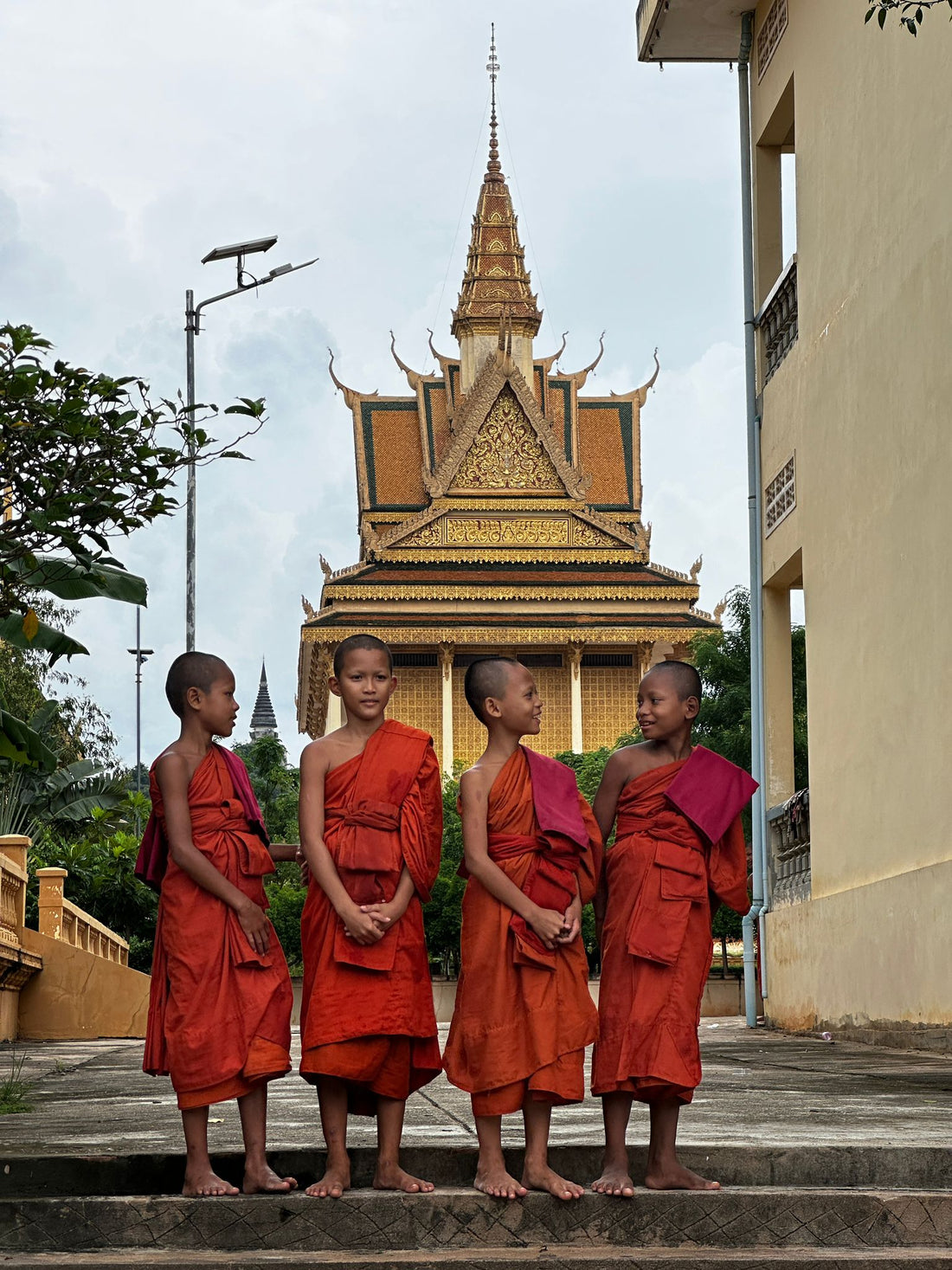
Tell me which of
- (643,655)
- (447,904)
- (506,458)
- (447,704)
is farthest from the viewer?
(506,458)

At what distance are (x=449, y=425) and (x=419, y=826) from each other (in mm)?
40197

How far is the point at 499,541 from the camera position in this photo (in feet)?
138

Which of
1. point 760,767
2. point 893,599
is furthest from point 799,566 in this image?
point 893,599

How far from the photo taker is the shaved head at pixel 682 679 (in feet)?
15.2

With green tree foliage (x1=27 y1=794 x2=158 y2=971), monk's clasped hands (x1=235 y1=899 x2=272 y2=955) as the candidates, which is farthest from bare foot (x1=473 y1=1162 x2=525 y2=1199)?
green tree foliage (x1=27 y1=794 x2=158 y2=971)

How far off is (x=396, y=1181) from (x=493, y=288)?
42.2 metres

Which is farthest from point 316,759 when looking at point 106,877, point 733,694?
point 106,877

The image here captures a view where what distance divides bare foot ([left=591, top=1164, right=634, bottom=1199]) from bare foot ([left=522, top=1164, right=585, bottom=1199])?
4 cm

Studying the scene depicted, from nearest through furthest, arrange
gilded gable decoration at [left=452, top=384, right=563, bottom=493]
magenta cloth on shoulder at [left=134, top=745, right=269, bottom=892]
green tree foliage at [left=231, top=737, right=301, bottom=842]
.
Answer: magenta cloth on shoulder at [left=134, top=745, right=269, bottom=892], green tree foliage at [left=231, top=737, right=301, bottom=842], gilded gable decoration at [left=452, top=384, right=563, bottom=493]

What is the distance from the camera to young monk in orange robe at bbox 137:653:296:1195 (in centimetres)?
433

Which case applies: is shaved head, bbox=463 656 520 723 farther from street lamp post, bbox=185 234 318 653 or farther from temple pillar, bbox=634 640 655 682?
temple pillar, bbox=634 640 655 682

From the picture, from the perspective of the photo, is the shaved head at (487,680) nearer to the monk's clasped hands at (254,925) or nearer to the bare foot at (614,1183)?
the monk's clasped hands at (254,925)

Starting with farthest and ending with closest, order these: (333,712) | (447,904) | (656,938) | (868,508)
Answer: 1. (333,712)
2. (447,904)
3. (868,508)
4. (656,938)

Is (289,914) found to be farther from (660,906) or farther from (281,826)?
(660,906)
